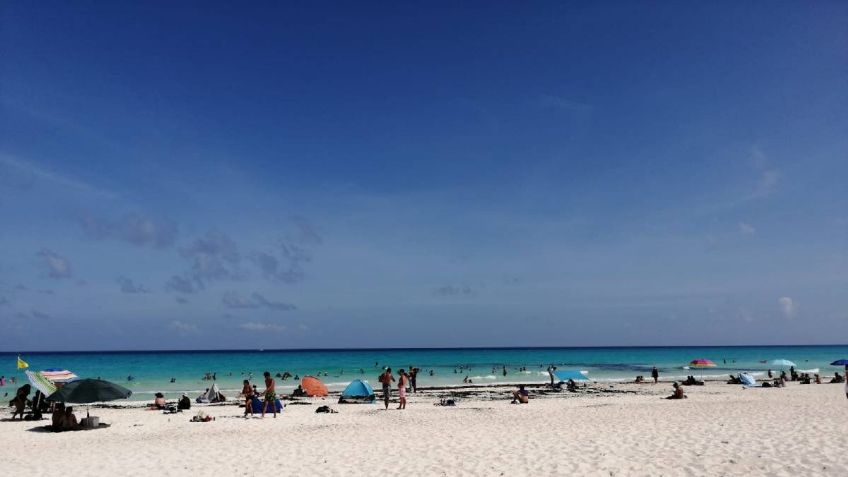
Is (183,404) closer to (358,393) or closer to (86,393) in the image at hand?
(86,393)

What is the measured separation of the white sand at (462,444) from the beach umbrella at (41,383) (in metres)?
1.47

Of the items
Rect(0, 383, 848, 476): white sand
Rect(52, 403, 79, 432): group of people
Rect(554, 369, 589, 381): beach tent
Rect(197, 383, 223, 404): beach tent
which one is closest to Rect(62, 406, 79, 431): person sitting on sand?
Rect(52, 403, 79, 432): group of people

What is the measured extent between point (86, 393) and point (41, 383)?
386cm

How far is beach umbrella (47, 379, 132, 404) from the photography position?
18.5 metres

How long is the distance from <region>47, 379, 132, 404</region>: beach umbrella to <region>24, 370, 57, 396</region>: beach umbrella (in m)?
2.51

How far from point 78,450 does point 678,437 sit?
56.2 feet

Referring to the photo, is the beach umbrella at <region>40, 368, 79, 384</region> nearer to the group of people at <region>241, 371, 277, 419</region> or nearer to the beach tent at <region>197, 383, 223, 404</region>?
the group of people at <region>241, 371, 277, 419</region>

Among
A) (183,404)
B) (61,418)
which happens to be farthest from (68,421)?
(183,404)

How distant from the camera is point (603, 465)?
38.0ft

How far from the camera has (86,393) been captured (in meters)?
18.7

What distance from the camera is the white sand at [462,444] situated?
11.8 meters

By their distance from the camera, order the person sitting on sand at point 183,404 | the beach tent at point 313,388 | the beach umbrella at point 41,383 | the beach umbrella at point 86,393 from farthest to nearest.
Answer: the beach tent at point 313,388, the person sitting on sand at point 183,404, the beach umbrella at point 41,383, the beach umbrella at point 86,393

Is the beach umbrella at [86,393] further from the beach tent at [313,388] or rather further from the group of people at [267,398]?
the beach tent at [313,388]

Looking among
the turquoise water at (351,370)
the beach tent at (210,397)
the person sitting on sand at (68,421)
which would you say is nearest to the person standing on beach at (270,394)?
the person sitting on sand at (68,421)
